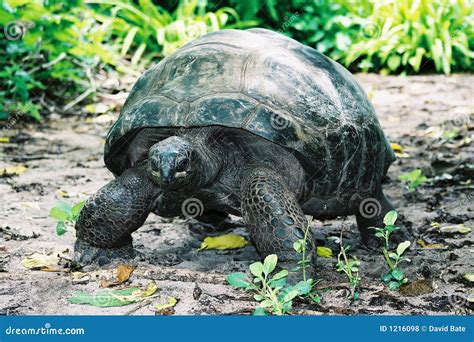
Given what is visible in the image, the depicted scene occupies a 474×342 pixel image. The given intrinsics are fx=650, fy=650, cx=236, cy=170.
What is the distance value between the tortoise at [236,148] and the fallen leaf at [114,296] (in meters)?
0.54

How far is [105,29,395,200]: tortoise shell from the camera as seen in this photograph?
349 centimetres

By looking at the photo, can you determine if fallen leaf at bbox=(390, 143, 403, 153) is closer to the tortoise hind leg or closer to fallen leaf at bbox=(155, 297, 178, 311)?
the tortoise hind leg

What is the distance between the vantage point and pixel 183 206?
3.72m

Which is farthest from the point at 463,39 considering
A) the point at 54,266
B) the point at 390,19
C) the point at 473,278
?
the point at 54,266

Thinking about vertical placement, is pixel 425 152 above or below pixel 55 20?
below

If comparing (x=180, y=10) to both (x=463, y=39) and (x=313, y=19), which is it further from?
(x=463, y=39)

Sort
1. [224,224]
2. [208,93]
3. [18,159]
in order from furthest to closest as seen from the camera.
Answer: [18,159] → [224,224] → [208,93]

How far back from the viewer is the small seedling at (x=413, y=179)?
5422 millimetres

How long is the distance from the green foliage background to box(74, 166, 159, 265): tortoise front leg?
184 inches

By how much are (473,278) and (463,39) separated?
8.57m

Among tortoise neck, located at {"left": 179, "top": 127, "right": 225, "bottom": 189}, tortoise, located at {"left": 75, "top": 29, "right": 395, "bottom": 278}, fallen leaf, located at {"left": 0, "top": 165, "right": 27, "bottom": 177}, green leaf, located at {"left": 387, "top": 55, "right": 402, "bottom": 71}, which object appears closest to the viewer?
tortoise, located at {"left": 75, "top": 29, "right": 395, "bottom": 278}

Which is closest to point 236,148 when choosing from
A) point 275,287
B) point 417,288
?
point 275,287

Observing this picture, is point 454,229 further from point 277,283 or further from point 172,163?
point 172,163

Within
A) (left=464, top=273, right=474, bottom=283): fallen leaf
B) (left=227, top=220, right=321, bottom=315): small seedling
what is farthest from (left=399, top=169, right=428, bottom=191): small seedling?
(left=227, top=220, right=321, bottom=315): small seedling
